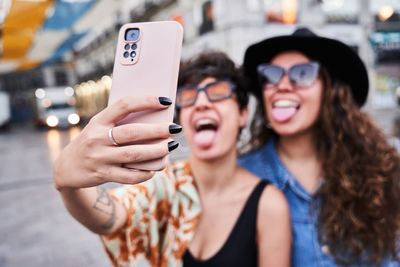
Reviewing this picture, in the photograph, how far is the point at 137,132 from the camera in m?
0.79

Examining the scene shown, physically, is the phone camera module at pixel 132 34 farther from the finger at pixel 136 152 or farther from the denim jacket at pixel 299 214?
the denim jacket at pixel 299 214

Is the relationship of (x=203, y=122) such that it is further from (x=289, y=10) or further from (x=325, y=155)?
(x=289, y=10)

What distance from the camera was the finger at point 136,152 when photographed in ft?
2.60

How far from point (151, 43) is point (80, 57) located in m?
36.9

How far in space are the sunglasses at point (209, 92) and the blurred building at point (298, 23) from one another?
10080 mm

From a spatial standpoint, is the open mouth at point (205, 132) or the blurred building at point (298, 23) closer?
the open mouth at point (205, 132)

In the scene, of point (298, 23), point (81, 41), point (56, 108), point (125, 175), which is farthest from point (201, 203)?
point (56, 108)

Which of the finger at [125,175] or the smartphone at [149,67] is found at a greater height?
the smartphone at [149,67]

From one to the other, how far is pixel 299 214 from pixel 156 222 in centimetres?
78

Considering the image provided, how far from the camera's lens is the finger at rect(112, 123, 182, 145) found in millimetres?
789

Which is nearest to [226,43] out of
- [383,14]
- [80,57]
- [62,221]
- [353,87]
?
[383,14]

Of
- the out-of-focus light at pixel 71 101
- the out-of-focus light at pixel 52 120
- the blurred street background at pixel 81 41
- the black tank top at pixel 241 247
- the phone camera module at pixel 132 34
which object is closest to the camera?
the phone camera module at pixel 132 34

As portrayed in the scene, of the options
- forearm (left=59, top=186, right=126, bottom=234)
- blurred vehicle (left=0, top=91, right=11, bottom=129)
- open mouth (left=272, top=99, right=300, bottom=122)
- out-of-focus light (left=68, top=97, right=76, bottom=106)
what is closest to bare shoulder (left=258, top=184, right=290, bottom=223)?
open mouth (left=272, top=99, right=300, bottom=122)

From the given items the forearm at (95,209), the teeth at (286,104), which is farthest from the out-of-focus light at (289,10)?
the forearm at (95,209)
